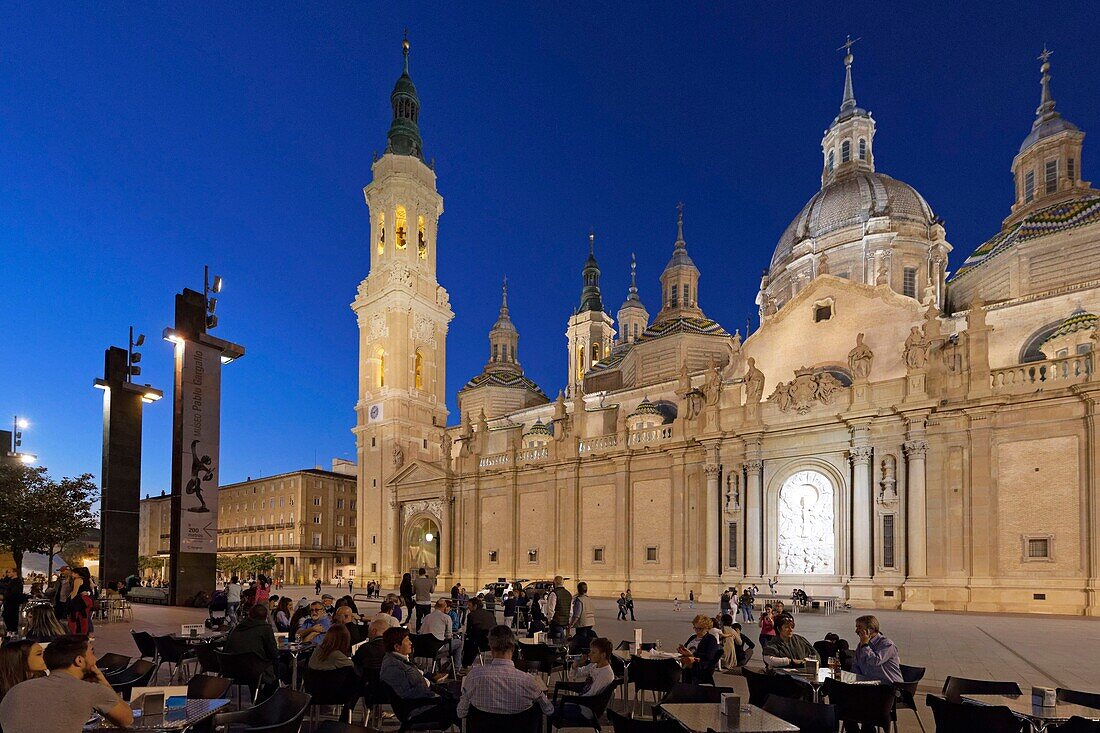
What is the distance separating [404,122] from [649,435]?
3924cm

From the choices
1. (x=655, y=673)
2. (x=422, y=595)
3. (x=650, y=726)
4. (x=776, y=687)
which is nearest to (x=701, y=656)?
(x=655, y=673)

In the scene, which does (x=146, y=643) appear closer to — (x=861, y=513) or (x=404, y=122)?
(x=861, y=513)

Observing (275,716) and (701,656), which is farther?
(701,656)

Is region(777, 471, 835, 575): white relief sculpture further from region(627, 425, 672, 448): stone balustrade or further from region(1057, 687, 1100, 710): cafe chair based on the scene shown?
region(1057, 687, 1100, 710): cafe chair

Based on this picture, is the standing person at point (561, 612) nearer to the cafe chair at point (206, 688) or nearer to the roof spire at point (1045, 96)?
the cafe chair at point (206, 688)

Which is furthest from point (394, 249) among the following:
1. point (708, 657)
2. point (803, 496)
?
point (708, 657)

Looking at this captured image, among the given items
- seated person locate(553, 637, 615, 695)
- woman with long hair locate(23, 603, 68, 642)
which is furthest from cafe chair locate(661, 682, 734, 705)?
woman with long hair locate(23, 603, 68, 642)

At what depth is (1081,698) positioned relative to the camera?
7.40 meters

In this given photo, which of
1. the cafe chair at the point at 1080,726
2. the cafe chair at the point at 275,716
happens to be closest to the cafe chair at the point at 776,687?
the cafe chair at the point at 1080,726

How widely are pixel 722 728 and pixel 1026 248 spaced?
40615 mm

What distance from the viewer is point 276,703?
6.34 meters

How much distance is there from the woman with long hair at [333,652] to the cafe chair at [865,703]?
5208mm

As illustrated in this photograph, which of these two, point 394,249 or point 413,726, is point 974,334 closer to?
point 413,726

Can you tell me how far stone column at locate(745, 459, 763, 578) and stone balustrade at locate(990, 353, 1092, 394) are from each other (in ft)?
32.5
